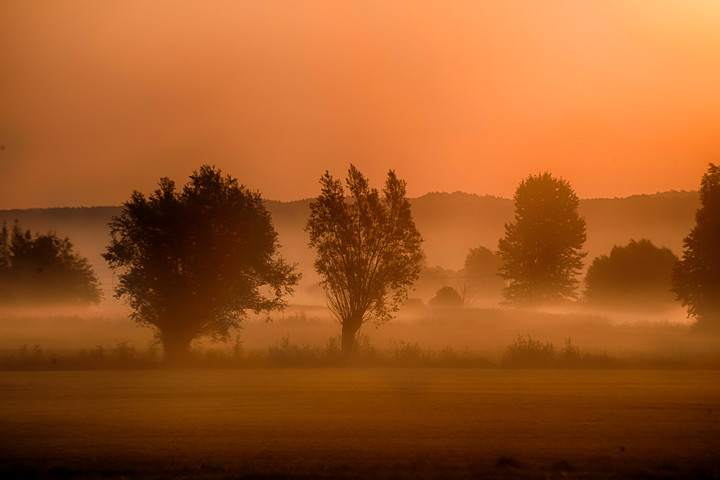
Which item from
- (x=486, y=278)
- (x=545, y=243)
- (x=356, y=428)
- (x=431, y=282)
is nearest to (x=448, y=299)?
(x=545, y=243)

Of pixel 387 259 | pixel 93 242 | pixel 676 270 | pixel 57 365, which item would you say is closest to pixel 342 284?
pixel 387 259

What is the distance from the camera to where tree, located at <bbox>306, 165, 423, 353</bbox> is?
4203cm

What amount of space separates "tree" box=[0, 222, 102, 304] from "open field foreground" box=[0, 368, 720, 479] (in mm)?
55859

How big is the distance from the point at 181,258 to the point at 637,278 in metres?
75.5

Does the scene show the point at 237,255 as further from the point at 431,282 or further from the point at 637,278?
the point at 431,282

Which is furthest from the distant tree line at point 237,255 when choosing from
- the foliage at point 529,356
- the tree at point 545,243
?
the tree at point 545,243

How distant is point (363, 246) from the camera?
42281 millimetres

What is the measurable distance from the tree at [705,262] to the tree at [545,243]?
19.7 meters

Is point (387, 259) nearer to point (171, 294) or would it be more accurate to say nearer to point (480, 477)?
point (171, 294)

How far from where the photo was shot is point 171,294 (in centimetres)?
3834

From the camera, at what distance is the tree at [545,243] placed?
8750 centimetres

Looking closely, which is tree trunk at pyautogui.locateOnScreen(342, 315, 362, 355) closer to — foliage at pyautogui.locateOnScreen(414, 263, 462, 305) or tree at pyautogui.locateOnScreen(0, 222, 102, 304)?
tree at pyautogui.locateOnScreen(0, 222, 102, 304)

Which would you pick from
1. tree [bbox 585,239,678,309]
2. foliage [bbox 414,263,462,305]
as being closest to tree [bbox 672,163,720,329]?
tree [bbox 585,239,678,309]

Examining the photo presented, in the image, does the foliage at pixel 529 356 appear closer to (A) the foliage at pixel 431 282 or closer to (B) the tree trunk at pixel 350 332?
(B) the tree trunk at pixel 350 332
